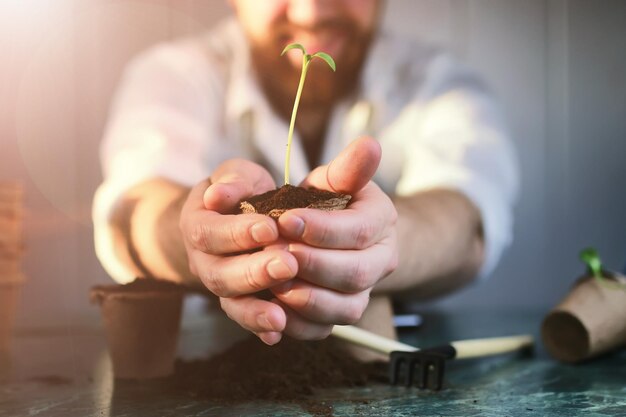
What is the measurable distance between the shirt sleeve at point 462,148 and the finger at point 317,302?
21.8 inches

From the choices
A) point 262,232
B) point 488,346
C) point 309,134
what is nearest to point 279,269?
point 262,232

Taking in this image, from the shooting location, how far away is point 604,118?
1630 millimetres

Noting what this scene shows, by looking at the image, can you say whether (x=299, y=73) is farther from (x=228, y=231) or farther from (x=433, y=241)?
(x=228, y=231)

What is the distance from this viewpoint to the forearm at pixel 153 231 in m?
0.99

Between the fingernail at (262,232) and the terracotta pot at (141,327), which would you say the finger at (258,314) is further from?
the terracotta pot at (141,327)

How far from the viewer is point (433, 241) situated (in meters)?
1.08

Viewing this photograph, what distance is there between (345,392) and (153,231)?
1.23 ft

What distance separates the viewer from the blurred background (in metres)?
1.34

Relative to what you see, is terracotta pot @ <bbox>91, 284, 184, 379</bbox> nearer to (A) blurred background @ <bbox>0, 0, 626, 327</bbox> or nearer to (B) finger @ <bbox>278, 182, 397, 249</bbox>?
(B) finger @ <bbox>278, 182, 397, 249</bbox>

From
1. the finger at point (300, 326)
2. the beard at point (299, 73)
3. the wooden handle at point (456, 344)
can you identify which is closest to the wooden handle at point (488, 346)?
the wooden handle at point (456, 344)

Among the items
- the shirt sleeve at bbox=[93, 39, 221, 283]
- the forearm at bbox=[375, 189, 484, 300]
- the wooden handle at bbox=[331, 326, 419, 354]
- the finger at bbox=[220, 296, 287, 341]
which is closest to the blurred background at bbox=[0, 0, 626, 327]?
the shirt sleeve at bbox=[93, 39, 221, 283]

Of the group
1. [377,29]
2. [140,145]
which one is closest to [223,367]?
[140,145]

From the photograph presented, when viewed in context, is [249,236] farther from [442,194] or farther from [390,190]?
[390,190]

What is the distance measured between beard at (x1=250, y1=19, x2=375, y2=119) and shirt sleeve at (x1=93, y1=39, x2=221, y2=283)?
109 mm
